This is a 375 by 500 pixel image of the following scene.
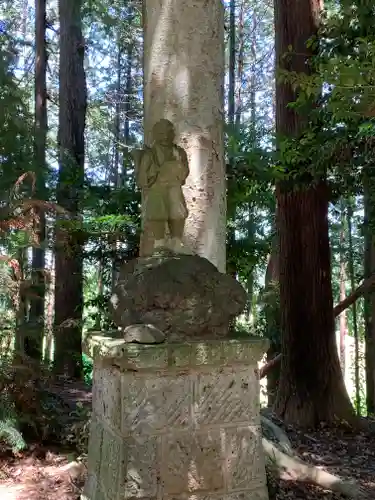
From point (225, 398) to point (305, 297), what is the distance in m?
4.65

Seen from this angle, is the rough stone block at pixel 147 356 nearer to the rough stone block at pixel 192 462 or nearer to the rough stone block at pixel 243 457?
the rough stone block at pixel 192 462

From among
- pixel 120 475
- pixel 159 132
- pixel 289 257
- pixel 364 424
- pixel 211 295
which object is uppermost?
pixel 159 132

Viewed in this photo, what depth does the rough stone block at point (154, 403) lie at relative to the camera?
309 cm

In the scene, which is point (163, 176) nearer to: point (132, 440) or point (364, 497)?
point (132, 440)

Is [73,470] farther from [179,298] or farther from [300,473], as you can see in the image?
[179,298]

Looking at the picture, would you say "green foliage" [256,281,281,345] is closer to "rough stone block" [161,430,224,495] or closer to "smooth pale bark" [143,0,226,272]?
"smooth pale bark" [143,0,226,272]

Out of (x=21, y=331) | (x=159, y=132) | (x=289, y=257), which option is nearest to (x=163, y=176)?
(x=159, y=132)

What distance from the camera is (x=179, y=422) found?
318 centimetres

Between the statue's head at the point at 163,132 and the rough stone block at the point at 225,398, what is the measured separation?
55.8 inches

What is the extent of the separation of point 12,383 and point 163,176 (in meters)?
2.85

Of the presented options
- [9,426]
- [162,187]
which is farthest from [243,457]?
[9,426]

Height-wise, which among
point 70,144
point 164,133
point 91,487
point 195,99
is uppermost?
Answer: point 70,144

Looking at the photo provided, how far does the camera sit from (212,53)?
3.91 meters

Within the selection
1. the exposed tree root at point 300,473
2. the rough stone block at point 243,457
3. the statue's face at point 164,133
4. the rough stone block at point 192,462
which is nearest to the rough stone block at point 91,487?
the rough stone block at point 192,462
